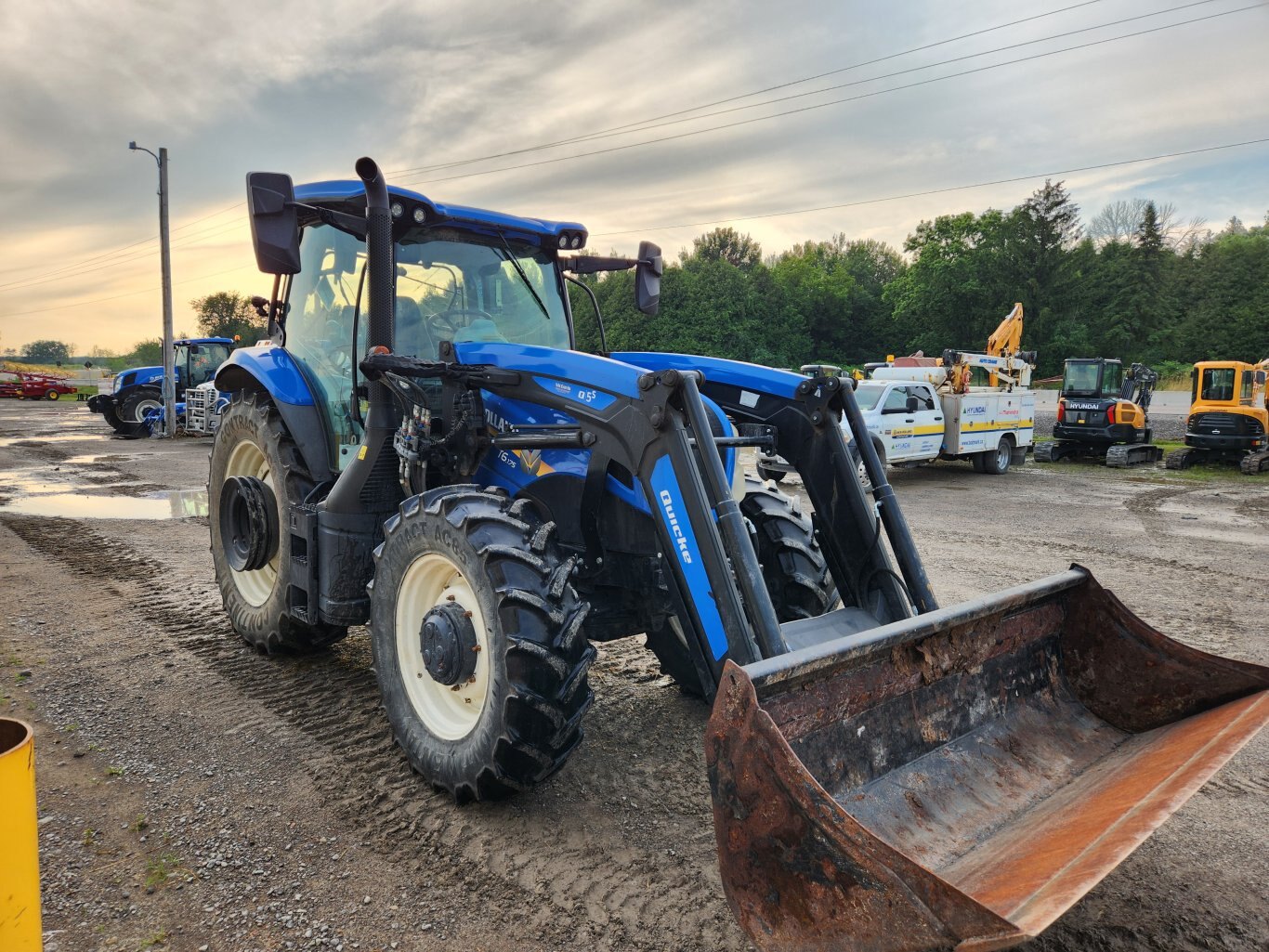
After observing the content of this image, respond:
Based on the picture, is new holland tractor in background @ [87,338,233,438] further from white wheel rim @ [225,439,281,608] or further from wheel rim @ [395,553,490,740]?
wheel rim @ [395,553,490,740]

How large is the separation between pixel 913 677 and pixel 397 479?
2615 mm

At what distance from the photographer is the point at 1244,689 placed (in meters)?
3.12

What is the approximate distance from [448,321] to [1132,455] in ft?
62.0

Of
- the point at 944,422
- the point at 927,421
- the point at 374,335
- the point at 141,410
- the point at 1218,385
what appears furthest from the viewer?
the point at 141,410

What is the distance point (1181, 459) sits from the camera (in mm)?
18125

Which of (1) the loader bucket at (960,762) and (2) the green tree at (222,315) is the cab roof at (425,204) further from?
(2) the green tree at (222,315)

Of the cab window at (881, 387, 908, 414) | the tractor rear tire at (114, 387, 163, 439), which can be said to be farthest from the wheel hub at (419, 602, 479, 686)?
Result: the tractor rear tire at (114, 387, 163, 439)

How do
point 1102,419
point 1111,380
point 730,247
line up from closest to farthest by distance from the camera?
1. point 1102,419
2. point 1111,380
3. point 730,247

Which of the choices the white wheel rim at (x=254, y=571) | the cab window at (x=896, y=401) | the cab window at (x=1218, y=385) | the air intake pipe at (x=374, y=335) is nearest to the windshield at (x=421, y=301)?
the air intake pipe at (x=374, y=335)

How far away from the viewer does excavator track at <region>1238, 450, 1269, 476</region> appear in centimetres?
1705

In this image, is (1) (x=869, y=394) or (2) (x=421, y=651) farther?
(1) (x=869, y=394)

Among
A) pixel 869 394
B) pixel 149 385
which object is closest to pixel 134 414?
pixel 149 385

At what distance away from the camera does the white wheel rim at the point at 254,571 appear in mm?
5324

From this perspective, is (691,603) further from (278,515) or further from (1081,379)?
(1081,379)
